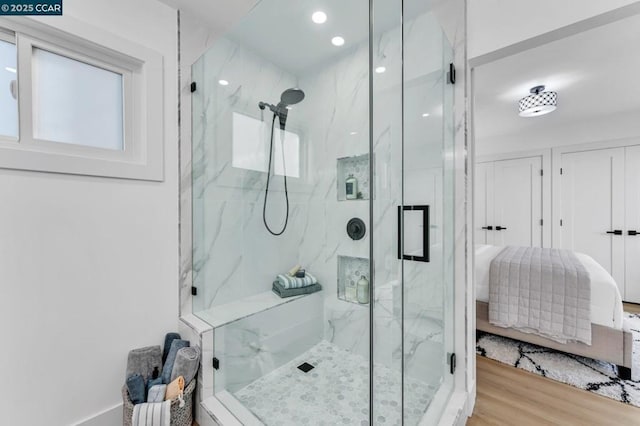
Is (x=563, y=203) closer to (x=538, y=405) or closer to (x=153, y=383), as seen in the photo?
(x=538, y=405)

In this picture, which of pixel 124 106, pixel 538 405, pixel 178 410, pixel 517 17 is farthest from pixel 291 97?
pixel 538 405

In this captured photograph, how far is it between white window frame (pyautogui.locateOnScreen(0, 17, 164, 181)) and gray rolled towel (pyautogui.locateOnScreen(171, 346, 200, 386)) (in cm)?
105

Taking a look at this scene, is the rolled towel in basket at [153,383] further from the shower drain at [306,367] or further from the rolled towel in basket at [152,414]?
the shower drain at [306,367]

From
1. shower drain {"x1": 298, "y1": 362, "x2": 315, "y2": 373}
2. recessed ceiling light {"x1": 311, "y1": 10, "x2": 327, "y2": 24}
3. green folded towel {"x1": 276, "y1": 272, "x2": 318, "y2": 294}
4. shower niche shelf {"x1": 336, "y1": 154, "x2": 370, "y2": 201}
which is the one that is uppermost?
recessed ceiling light {"x1": 311, "y1": 10, "x2": 327, "y2": 24}

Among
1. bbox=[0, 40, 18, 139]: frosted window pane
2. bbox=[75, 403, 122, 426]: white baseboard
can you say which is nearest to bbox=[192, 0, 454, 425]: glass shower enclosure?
bbox=[75, 403, 122, 426]: white baseboard

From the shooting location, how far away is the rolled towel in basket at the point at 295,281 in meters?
2.10

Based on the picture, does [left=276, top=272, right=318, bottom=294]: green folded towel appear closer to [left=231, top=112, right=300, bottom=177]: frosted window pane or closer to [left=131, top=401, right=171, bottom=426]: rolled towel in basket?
[left=231, top=112, right=300, bottom=177]: frosted window pane

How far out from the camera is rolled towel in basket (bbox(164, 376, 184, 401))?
139cm

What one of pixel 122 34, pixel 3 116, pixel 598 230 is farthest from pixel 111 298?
pixel 598 230

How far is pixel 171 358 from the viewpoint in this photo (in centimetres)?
155

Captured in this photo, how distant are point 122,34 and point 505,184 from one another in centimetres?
512

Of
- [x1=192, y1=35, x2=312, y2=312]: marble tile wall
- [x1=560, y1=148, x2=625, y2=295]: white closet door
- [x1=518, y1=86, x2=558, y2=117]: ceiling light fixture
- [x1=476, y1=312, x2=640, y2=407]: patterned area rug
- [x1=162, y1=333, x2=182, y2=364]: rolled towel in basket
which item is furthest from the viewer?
[x1=560, y1=148, x2=625, y2=295]: white closet door

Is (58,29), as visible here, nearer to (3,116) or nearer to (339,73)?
(3,116)

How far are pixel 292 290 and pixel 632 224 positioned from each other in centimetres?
453
